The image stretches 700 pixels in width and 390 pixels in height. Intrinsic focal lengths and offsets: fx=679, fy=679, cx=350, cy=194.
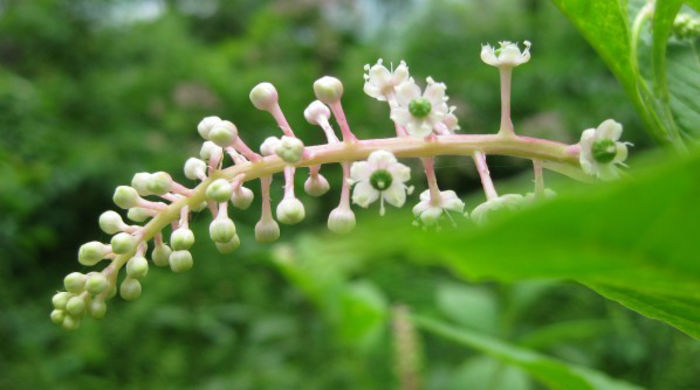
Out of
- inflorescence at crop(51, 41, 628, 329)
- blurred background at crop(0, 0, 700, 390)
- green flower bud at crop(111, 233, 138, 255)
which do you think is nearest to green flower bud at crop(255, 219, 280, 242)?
inflorescence at crop(51, 41, 628, 329)

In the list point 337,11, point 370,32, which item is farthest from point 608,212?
point 370,32

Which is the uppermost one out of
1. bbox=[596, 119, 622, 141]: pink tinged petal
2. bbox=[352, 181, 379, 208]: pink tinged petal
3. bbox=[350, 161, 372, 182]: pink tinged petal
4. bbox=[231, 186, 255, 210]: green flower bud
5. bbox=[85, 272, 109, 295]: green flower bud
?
bbox=[231, 186, 255, 210]: green flower bud

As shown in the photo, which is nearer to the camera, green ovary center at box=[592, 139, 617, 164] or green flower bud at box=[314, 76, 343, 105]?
green ovary center at box=[592, 139, 617, 164]

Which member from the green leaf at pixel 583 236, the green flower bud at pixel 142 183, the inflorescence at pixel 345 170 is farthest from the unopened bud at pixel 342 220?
the green leaf at pixel 583 236

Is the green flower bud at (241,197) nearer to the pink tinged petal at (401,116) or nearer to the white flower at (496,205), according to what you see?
the pink tinged petal at (401,116)

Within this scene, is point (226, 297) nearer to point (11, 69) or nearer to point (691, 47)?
point (11, 69)

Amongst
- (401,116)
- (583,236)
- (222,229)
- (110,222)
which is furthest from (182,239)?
(583,236)

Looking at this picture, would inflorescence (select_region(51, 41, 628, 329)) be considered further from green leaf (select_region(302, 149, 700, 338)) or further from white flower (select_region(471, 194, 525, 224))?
green leaf (select_region(302, 149, 700, 338))
